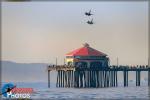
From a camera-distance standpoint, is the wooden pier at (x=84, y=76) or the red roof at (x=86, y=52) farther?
the wooden pier at (x=84, y=76)

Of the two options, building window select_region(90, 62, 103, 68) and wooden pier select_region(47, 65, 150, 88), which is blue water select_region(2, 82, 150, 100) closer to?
wooden pier select_region(47, 65, 150, 88)

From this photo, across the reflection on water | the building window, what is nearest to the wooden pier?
the building window

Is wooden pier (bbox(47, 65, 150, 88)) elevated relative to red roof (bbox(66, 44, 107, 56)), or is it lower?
lower

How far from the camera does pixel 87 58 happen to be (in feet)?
133

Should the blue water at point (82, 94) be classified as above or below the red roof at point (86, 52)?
below

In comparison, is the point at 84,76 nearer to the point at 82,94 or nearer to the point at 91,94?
the point at 91,94

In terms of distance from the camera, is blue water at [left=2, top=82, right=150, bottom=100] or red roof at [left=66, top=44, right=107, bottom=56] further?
red roof at [left=66, top=44, right=107, bottom=56]

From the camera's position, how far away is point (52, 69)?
40562 millimetres

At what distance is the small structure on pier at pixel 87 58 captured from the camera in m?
38.1

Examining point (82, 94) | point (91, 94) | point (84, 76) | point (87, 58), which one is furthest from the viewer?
point (84, 76)

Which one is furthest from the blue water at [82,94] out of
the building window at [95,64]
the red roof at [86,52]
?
the building window at [95,64]

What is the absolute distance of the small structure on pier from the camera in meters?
38.1

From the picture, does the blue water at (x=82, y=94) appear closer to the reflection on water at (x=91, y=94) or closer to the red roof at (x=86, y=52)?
the reflection on water at (x=91, y=94)

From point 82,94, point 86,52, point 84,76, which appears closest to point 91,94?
point 82,94
